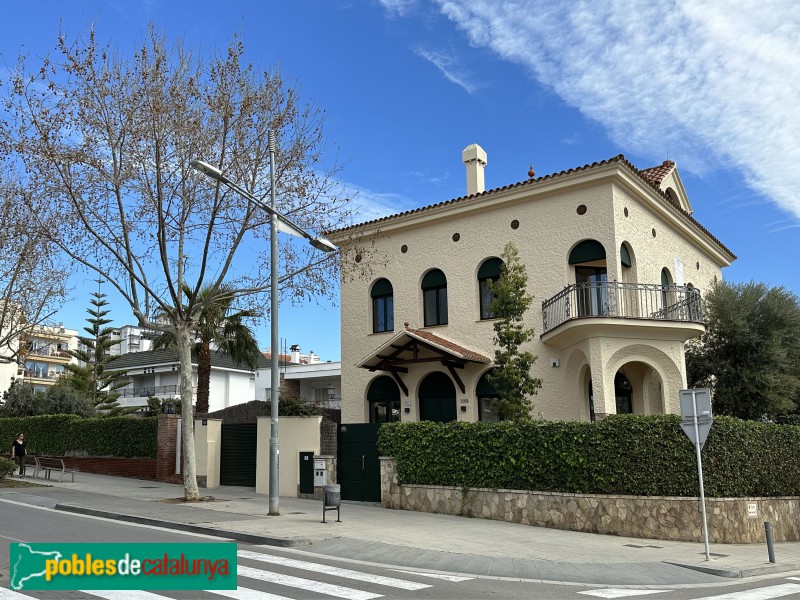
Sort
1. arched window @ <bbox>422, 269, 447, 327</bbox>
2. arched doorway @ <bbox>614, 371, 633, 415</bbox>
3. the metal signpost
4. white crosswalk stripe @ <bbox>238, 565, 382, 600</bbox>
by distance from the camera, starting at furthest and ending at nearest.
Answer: arched window @ <bbox>422, 269, 447, 327</bbox>, arched doorway @ <bbox>614, 371, 633, 415</bbox>, the metal signpost, white crosswalk stripe @ <bbox>238, 565, 382, 600</bbox>

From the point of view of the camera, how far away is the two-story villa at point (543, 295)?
787 inches

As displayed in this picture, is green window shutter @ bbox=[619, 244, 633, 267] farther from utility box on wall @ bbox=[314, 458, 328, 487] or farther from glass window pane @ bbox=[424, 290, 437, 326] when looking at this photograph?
utility box on wall @ bbox=[314, 458, 328, 487]

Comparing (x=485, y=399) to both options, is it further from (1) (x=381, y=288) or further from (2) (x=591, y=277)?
(1) (x=381, y=288)

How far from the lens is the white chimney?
25625 mm

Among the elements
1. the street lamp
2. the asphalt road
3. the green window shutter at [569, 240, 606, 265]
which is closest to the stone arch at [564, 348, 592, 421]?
the green window shutter at [569, 240, 606, 265]

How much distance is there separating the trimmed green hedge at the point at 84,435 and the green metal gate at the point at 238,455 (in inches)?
130

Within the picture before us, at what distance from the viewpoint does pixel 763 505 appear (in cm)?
1549

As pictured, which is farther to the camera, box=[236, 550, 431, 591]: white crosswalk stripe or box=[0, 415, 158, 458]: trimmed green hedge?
box=[0, 415, 158, 458]: trimmed green hedge

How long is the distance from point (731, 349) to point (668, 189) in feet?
20.4

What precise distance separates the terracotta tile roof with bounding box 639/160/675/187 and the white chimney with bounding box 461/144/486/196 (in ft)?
18.0

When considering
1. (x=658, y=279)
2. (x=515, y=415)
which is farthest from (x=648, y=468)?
(x=658, y=279)

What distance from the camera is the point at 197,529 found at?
46.1ft

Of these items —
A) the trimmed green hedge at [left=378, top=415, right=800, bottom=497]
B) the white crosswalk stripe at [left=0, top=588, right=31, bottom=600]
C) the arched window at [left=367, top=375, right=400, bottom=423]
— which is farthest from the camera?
the arched window at [left=367, top=375, right=400, bottom=423]

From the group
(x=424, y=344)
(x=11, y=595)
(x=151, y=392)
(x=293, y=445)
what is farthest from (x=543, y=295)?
(x=151, y=392)
